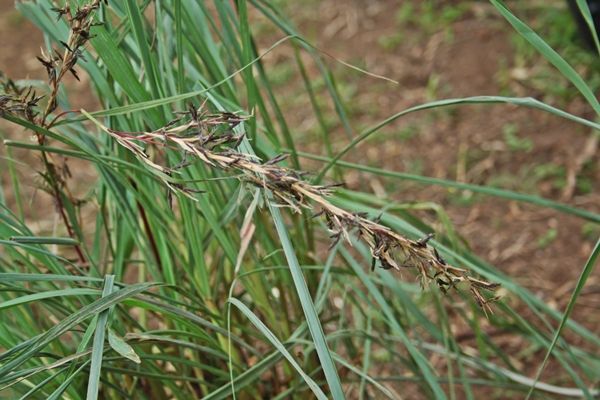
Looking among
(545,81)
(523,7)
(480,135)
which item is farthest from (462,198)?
(523,7)

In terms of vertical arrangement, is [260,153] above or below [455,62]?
above

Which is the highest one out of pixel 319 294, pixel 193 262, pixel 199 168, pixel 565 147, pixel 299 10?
pixel 199 168

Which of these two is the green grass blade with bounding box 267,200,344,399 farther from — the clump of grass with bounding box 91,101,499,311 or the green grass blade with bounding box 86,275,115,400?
the green grass blade with bounding box 86,275,115,400

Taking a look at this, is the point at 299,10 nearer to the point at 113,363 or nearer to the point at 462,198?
the point at 462,198

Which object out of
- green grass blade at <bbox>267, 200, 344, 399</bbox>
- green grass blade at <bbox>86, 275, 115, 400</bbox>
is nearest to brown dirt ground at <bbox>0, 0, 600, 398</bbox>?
green grass blade at <bbox>86, 275, 115, 400</bbox>

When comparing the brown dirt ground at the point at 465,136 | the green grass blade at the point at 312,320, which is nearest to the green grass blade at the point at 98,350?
the green grass blade at the point at 312,320

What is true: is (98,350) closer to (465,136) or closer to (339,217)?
(339,217)

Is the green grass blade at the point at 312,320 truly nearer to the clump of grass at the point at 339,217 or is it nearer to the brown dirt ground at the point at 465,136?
the clump of grass at the point at 339,217

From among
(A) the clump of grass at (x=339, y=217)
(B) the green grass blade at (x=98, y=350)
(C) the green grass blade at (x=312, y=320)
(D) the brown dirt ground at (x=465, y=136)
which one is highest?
(A) the clump of grass at (x=339, y=217)
